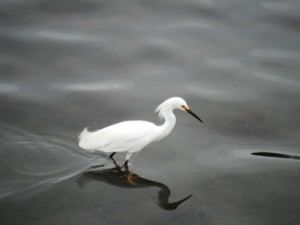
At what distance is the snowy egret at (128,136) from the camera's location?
276 inches

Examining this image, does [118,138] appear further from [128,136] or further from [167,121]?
[167,121]

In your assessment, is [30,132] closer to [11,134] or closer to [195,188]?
[11,134]

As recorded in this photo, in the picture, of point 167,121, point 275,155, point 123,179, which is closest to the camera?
point 123,179

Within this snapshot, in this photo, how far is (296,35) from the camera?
37.9 feet

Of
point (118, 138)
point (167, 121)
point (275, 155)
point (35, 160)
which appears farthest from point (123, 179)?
point (275, 155)

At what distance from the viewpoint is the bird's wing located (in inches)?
276

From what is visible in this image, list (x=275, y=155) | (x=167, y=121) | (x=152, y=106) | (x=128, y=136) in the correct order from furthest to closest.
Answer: (x=152, y=106) → (x=275, y=155) → (x=167, y=121) → (x=128, y=136)

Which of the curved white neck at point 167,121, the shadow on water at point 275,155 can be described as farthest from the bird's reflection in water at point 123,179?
the shadow on water at point 275,155

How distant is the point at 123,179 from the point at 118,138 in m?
0.65

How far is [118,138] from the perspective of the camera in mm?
7020

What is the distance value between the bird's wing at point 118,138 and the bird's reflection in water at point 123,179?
356mm

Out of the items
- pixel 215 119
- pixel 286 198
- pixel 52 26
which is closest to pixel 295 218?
pixel 286 198

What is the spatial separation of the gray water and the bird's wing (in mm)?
326

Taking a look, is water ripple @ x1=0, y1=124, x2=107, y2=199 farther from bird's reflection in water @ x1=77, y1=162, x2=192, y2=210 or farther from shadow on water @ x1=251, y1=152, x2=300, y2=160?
shadow on water @ x1=251, y1=152, x2=300, y2=160
